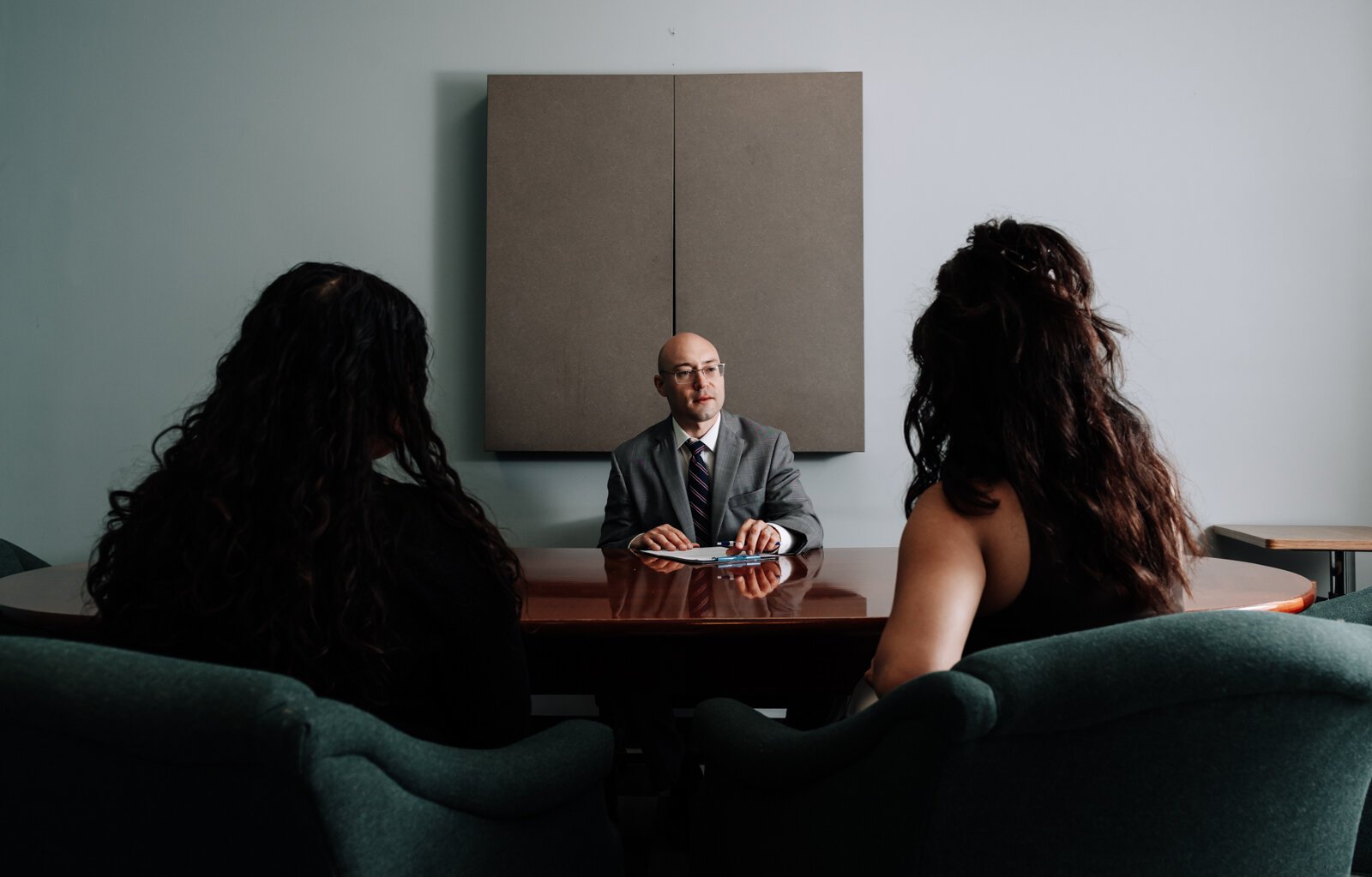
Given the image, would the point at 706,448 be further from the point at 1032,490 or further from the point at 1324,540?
the point at 1324,540

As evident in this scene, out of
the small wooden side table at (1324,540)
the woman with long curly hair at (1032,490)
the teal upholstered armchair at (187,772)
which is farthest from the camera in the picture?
the small wooden side table at (1324,540)

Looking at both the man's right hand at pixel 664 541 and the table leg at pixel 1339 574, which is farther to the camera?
the table leg at pixel 1339 574

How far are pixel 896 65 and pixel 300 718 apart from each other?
12.0 feet

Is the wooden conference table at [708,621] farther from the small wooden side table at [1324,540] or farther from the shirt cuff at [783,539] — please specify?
the small wooden side table at [1324,540]

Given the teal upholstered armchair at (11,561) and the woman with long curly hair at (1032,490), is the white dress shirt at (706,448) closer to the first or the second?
the woman with long curly hair at (1032,490)

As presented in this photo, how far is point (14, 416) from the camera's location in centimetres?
368

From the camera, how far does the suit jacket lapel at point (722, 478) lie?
3.08 metres

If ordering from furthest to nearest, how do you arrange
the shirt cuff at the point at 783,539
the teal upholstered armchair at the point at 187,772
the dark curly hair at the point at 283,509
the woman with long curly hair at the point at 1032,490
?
1. the shirt cuff at the point at 783,539
2. the woman with long curly hair at the point at 1032,490
3. the dark curly hair at the point at 283,509
4. the teal upholstered armchair at the point at 187,772

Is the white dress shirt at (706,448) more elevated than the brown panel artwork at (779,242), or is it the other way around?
the brown panel artwork at (779,242)

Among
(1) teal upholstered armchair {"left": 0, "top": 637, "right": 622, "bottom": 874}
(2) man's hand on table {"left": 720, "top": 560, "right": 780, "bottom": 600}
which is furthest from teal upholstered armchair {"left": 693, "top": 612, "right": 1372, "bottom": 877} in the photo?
(2) man's hand on table {"left": 720, "top": 560, "right": 780, "bottom": 600}

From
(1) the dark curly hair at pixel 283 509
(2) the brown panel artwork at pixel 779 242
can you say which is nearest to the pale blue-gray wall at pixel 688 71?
(2) the brown panel artwork at pixel 779 242

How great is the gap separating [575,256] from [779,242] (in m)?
0.85

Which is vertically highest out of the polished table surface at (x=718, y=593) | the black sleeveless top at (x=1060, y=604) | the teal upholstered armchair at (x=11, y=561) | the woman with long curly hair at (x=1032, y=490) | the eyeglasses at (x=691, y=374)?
the eyeglasses at (x=691, y=374)

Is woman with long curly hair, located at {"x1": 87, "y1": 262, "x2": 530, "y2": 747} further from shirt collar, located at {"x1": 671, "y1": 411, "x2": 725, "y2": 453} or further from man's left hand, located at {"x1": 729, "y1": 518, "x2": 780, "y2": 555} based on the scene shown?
shirt collar, located at {"x1": 671, "y1": 411, "x2": 725, "y2": 453}
